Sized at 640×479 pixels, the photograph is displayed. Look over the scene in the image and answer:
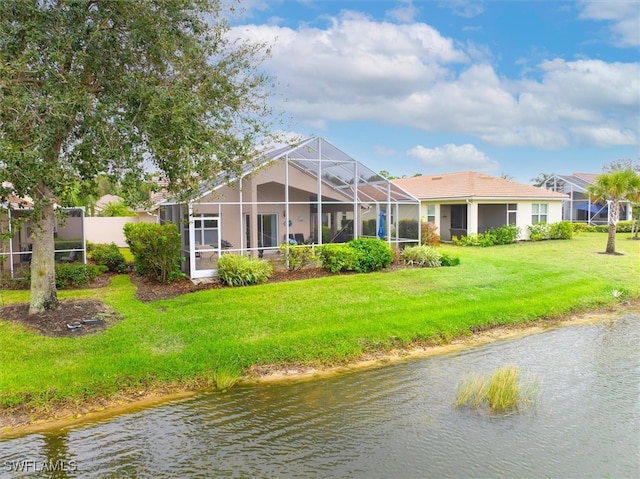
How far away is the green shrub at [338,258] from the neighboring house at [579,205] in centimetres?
2777

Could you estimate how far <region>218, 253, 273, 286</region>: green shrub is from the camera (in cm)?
1372

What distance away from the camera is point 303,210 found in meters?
19.4

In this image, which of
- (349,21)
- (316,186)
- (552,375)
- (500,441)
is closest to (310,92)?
(349,21)

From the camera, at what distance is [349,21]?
1312 centimetres

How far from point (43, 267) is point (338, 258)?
330 inches

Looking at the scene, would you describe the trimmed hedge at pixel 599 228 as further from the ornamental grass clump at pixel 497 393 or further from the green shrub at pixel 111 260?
the ornamental grass clump at pixel 497 393

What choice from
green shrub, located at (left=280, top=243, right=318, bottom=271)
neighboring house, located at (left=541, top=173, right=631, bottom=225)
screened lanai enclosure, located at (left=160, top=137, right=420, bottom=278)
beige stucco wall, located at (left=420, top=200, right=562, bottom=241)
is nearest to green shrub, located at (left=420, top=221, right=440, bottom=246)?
screened lanai enclosure, located at (left=160, top=137, right=420, bottom=278)

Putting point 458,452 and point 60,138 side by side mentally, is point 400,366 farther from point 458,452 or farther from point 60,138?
point 60,138

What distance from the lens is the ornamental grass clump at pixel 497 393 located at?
675cm

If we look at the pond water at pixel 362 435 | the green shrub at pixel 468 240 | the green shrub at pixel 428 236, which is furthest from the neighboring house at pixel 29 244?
the green shrub at pixel 468 240

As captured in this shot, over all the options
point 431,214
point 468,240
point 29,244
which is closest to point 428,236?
point 468,240

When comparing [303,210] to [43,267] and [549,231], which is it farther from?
[549,231]

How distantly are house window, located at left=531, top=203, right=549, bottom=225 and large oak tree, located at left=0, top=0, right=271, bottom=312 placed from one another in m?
22.9

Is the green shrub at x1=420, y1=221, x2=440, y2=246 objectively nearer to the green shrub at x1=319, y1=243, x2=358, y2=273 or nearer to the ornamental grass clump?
the green shrub at x1=319, y1=243, x2=358, y2=273
